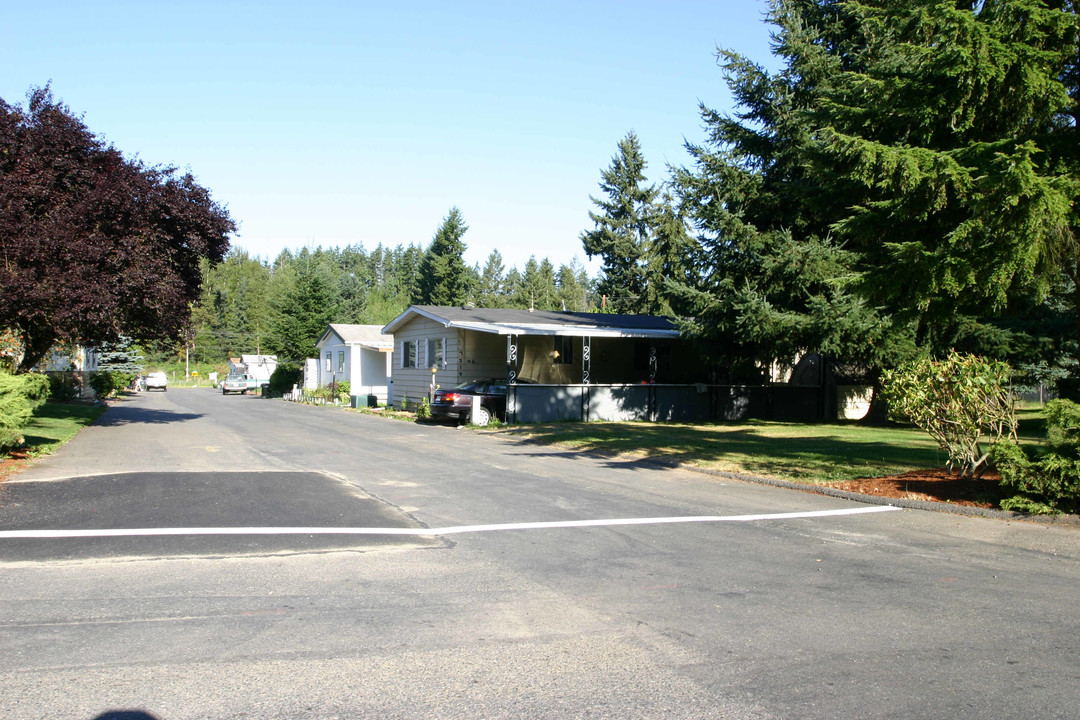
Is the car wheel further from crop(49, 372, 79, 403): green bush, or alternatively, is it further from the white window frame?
crop(49, 372, 79, 403): green bush

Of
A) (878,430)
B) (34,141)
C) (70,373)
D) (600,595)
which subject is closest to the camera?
(600,595)

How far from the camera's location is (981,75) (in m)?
10.2

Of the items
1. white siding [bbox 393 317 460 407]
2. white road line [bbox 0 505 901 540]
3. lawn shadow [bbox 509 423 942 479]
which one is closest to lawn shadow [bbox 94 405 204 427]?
white siding [bbox 393 317 460 407]

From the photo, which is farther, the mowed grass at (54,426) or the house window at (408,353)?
the house window at (408,353)

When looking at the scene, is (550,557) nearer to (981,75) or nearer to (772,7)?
(981,75)

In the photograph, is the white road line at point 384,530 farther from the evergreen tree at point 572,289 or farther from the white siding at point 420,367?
the evergreen tree at point 572,289

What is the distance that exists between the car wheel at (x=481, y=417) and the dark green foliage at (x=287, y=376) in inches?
1030

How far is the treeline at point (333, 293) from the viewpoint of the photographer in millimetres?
49375

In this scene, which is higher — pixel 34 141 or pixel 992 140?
pixel 34 141

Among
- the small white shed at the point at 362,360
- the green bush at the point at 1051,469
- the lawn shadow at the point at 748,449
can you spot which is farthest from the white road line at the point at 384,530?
the small white shed at the point at 362,360

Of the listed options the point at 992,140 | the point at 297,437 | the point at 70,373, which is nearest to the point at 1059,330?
the point at 992,140

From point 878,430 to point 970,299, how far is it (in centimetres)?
1194

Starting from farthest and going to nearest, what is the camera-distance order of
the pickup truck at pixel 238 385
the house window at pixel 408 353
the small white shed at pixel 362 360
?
the pickup truck at pixel 238 385 → the small white shed at pixel 362 360 → the house window at pixel 408 353

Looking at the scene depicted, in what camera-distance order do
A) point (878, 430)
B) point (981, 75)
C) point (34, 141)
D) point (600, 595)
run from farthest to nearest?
point (878, 430)
point (34, 141)
point (981, 75)
point (600, 595)
